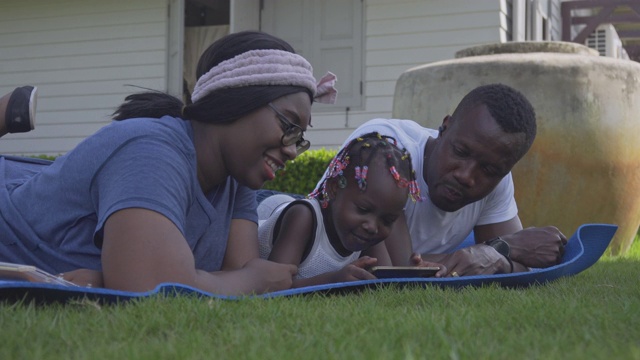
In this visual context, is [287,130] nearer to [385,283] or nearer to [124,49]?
[385,283]

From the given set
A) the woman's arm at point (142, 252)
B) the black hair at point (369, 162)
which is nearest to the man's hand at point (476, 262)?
the black hair at point (369, 162)

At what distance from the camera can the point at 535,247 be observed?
4.40m

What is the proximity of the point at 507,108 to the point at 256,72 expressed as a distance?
4.59 ft

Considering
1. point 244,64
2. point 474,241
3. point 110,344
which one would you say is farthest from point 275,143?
point 474,241

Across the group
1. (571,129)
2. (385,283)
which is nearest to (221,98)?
(385,283)

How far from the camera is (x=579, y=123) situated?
6664 millimetres

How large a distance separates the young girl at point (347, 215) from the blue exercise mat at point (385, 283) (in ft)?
0.88

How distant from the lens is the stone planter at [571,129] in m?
6.59

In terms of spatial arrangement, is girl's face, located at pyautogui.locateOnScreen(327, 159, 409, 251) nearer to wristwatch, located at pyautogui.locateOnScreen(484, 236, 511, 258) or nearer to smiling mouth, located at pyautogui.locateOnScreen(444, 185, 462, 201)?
smiling mouth, located at pyautogui.locateOnScreen(444, 185, 462, 201)

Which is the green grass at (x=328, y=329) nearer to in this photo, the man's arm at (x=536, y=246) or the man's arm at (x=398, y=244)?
the man's arm at (x=398, y=244)

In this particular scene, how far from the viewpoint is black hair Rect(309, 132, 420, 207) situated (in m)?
4.07

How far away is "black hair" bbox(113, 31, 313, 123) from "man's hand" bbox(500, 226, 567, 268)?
143 centimetres

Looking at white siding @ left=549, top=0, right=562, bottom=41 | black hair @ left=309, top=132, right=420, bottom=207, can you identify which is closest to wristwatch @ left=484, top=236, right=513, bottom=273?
black hair @ left=309, top=132, right=420, bottom=207

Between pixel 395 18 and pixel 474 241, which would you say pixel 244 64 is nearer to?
pixel 474 241
